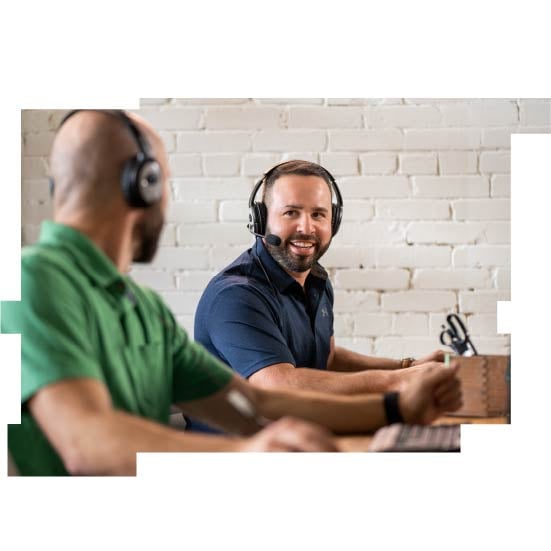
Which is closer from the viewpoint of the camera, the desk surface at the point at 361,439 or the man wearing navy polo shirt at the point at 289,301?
the desk surface at the point at 361,439

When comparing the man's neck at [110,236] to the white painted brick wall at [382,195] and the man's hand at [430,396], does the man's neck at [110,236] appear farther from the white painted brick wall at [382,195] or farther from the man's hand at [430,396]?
the man's hand at [430,396]

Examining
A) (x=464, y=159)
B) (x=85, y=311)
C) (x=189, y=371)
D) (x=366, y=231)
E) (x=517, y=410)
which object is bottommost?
(x=517, y=410)

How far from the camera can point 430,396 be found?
155 cm

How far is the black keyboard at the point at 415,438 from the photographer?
1.53 meters

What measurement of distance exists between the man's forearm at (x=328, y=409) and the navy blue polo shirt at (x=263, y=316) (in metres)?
0.16

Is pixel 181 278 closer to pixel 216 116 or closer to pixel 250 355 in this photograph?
pixel 250 355

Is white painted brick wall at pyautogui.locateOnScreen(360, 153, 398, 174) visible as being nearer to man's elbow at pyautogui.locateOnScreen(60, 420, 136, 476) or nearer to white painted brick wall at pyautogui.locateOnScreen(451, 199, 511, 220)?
white painted brick wall at pyautogui.locateOnScreen(451, 199, 511, 220)

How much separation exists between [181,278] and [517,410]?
74 centimetres

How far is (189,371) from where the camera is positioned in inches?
58.3

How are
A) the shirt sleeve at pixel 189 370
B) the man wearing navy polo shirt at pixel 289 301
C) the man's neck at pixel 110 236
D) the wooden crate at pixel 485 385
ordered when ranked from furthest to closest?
the man wearing navy polo shirt at pixel 289 301 < the wooden crate at pixel 485 385 < the shirt sleeve at pixel 189 370 < the man's neck at pixel 110 236

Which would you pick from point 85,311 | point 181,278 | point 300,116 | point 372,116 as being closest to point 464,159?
point 372,116

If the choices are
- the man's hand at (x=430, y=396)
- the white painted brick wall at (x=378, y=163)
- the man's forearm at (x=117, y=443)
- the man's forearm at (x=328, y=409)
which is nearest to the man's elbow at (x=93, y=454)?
the man's forearm at (x=117, y=443)

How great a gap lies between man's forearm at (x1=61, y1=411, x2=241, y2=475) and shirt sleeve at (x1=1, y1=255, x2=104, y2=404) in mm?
81

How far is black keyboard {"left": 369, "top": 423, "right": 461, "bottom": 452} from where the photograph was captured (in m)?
1.53
